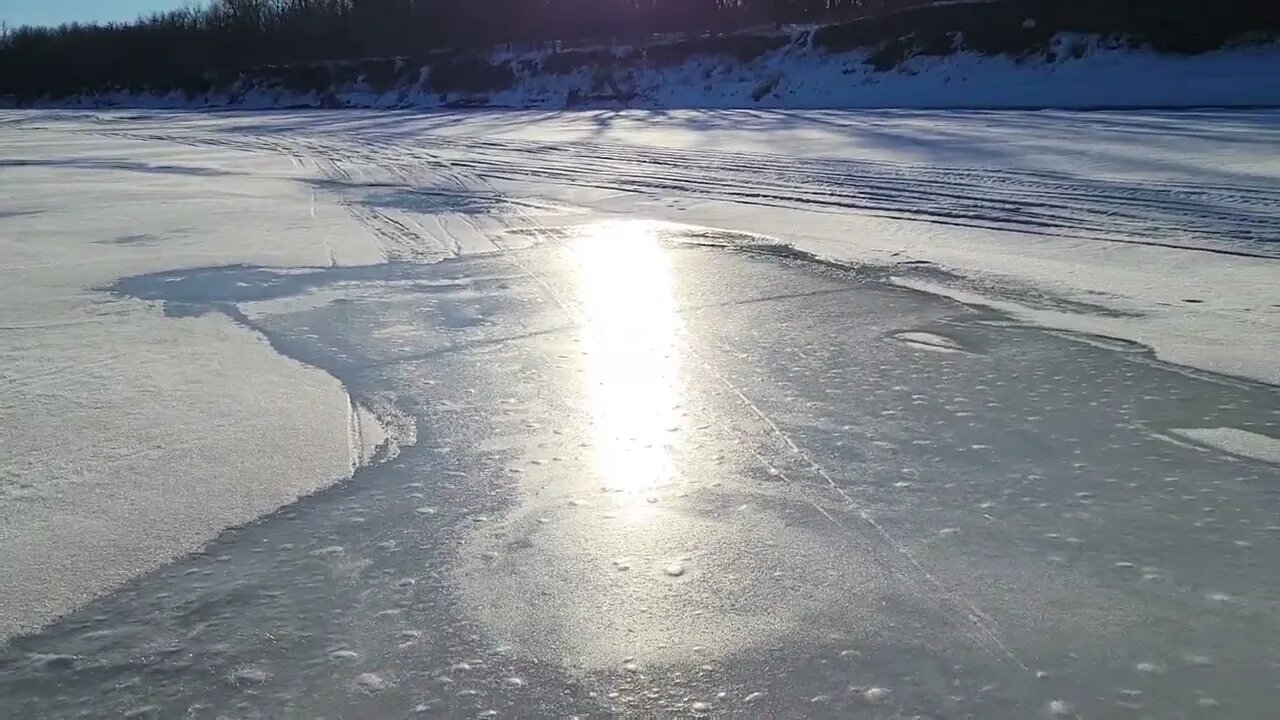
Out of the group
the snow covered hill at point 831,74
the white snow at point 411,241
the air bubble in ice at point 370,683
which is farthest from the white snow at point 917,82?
the air bubble in ice at point 370,683

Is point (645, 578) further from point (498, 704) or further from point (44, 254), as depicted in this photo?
point (44, 254)

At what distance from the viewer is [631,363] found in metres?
3.73

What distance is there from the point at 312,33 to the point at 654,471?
47.9 metres

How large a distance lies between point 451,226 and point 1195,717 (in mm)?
5824

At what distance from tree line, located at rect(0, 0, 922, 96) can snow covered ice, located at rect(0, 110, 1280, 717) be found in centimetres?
3081

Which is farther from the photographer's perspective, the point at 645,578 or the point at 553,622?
the point at 645,578

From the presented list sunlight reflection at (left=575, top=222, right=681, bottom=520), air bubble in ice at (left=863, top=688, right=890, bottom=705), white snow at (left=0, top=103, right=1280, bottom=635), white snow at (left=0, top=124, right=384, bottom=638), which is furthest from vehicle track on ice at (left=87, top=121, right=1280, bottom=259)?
air bubble in ice at (left=863, top=688, right=890, bottom=705)

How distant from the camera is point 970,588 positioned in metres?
2.17

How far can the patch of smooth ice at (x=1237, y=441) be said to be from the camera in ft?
9.08

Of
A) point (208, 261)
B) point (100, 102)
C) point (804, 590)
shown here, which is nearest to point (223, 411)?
point (804, 590)

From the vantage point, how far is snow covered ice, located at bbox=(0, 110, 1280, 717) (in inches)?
76.4

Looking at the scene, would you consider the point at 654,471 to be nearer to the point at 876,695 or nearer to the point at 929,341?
the point at 876,695

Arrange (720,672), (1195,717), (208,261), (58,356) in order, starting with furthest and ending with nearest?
(208,261) < (58,356) < (720,672) < (1195,717)

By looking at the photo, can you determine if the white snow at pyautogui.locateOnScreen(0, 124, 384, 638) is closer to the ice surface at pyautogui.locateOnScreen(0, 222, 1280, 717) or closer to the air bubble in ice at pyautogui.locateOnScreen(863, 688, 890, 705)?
the ice surface at pyautogui.locateOnScreen(0, 222, 1280, 717)
